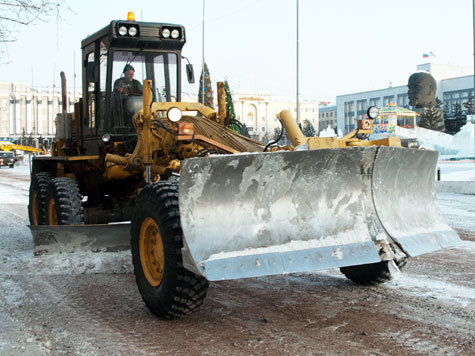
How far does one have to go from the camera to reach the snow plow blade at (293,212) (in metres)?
4.40

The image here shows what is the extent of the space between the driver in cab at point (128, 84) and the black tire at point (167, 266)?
330 centimetres

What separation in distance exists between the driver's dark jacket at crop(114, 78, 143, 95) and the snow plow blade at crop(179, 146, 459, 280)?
3.92 m

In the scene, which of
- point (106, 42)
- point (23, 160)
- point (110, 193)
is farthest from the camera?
point (23, 160)

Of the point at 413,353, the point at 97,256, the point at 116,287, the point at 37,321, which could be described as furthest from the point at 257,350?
the point at 97,256

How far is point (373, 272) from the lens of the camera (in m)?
5.77

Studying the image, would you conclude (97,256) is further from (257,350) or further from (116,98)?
(257,350)

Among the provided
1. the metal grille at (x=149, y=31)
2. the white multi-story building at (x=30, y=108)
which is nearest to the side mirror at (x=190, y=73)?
the metal grille at (x=149, y=31)

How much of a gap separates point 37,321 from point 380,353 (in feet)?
8.71

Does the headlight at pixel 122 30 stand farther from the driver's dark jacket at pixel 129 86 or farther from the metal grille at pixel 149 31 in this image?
the driver's dark jacket at pixel 129 86

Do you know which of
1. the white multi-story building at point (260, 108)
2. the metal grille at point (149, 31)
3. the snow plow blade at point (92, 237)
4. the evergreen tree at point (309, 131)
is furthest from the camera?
the white multi-story building at point (260, 108)

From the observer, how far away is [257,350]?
4027mm

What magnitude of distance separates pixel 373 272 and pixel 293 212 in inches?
59.3

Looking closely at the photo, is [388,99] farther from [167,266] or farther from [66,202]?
[167,266]

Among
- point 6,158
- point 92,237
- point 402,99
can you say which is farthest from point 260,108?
point 92,237
